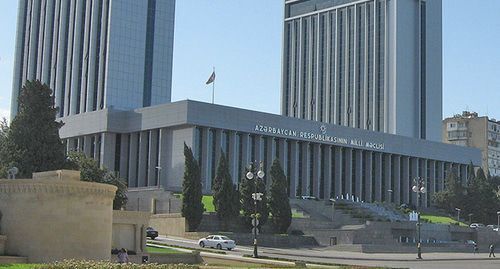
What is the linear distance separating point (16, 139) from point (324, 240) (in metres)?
30.9

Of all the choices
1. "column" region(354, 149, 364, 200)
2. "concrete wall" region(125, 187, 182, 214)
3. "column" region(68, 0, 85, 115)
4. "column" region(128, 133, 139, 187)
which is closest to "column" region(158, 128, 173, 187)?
"column" region(128, 133, 139, 187)

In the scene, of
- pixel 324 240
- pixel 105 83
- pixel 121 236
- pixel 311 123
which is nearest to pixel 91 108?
pixel 105 83

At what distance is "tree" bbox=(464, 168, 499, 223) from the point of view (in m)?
114

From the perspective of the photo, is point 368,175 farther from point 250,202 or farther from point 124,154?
point 250,202

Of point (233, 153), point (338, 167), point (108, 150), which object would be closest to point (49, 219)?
point (233, 153)

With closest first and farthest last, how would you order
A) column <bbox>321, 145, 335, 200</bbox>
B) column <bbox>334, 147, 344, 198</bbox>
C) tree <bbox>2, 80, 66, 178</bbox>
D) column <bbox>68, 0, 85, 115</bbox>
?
tree <bbox>2, 80, 66, 178</bbox> → column <bbox>321, 145, 335, 200</bbox> → column <bbox>334, 147, 344, 198</bbox> → column <bbox>68, 0, 85, 115</bbox>

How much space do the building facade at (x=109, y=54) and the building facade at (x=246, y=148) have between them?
18.7m

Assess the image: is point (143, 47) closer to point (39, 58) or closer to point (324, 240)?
point (39, 58)

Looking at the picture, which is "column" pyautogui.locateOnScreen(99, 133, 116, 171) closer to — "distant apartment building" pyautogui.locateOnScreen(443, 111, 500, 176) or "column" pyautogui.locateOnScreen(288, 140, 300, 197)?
"column" pyautogui.locateOnScreen(288, 140, 300, 197)

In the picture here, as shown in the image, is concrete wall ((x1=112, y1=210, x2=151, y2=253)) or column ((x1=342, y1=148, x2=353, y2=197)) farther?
column ((x1=342, y1=148, x2=353, y2=197))

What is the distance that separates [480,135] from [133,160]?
9516 centimetres

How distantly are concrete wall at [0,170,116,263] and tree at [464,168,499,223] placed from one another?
86.2 m

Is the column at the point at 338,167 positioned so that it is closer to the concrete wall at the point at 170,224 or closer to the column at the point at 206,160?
the column at the point at 206,160

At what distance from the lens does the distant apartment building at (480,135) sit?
17475 centimetres
